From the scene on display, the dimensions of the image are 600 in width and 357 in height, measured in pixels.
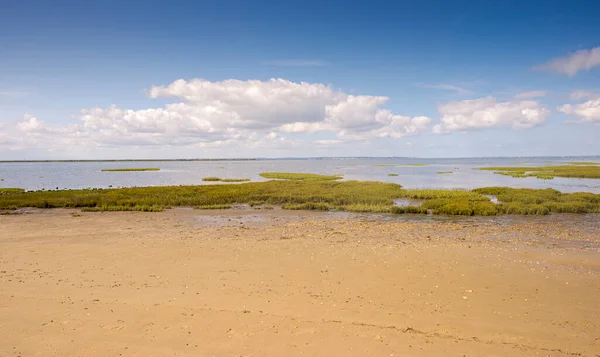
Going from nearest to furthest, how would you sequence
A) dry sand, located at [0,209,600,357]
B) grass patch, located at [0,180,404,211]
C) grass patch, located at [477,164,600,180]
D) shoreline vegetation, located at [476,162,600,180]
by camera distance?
dry sand, located at [0,209,600,357] < grass patch, located at [0,180,404,211] < grass patch, located at [477,164,600,180] < shoreline vegetation, located at [476,162,600,180]

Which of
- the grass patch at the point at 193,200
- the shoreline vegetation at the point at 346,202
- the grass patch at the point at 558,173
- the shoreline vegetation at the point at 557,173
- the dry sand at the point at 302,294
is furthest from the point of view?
the shoreline vegetation at the point at 557,173

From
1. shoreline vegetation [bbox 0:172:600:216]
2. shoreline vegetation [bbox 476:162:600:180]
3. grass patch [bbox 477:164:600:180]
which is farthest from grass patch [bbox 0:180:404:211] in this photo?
shoreline vegetation [bbox 476:162:600:180]

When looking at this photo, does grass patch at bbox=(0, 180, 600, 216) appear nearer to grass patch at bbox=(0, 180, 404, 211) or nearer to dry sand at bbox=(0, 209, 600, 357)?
grass patch at bbox=(0, 180, 404, 211)

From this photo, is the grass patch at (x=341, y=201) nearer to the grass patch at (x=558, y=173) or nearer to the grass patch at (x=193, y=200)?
the grass patch at (x=193, y=200)

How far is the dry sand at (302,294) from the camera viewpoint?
905 centimetres

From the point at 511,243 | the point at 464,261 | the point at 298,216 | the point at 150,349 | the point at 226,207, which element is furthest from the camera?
the point at 226,207

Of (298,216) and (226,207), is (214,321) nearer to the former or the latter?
(298,216)

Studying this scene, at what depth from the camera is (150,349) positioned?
28.7ft

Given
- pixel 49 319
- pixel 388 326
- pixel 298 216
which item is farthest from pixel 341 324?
pixel 298 216

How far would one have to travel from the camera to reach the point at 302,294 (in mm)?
12305

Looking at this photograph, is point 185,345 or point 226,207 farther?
point 226,207

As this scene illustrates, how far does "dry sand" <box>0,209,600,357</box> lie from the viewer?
29.7 feet

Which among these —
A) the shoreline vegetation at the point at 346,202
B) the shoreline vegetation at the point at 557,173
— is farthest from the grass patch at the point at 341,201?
the shoreline vegetation at the point at 557,173

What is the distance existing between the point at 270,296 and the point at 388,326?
3979 millimetres
